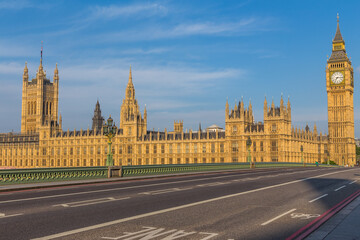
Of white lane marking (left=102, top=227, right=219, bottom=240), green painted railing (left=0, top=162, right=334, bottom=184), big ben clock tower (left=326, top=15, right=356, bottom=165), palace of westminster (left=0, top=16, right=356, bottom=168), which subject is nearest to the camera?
white lane marking (left=102, top=227, right=219, bottom=240)

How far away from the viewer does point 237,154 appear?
3893 inches

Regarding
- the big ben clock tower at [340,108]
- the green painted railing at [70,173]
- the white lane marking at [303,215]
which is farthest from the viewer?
the big ben clock tower at [340,108]

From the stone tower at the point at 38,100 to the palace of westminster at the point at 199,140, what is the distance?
16.9 inches

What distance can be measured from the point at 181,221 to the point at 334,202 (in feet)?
27.7

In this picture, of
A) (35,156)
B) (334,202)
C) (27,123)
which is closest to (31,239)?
(334,202)

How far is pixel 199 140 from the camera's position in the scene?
105m

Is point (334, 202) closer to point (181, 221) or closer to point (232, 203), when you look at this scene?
point (232, 203)

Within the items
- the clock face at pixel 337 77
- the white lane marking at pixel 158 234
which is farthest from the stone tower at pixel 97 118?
the white lane marking at pixel 158 234

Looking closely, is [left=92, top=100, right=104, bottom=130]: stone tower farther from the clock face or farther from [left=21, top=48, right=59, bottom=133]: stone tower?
the clock face

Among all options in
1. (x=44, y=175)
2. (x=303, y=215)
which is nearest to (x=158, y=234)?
(x=303, y=215)

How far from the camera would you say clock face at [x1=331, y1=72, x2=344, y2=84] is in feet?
436

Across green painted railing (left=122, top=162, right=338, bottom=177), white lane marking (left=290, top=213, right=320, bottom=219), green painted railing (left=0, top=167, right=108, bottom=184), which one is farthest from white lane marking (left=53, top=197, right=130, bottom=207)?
green painted railing (left=122, top=162, right=338, bottom=177)

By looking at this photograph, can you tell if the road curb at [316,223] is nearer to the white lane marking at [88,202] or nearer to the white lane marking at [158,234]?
the white lane marking at [158,234]

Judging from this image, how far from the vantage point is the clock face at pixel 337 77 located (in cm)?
13275
